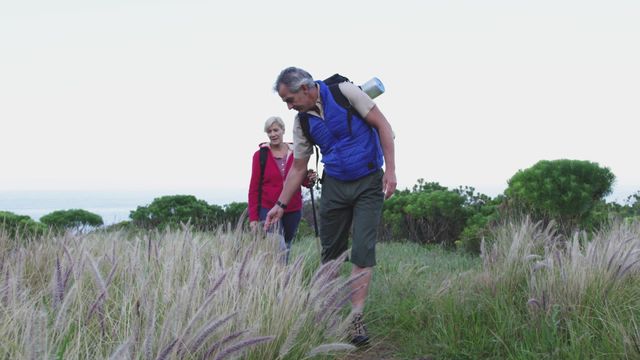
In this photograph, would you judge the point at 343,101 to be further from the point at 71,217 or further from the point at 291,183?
the point at 71,217

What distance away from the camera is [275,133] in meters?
6.82

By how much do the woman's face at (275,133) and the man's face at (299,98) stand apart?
163 cm

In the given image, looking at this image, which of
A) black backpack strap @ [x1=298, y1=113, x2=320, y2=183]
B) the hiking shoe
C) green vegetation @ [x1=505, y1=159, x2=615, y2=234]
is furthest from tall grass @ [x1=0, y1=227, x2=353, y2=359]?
green vegetation @ [x1=505, y1=159, x2=615, y2=234]

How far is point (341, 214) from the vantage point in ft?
18.0

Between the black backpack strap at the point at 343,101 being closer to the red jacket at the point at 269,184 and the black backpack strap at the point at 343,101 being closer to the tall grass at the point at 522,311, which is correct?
the tall grass at the point at 522,311

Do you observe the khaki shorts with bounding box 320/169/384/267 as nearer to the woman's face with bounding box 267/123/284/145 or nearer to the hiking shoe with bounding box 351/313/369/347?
the hiking shoe with bounding box 351/313/369/347

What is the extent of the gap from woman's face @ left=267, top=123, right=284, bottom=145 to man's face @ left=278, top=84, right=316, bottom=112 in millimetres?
1634

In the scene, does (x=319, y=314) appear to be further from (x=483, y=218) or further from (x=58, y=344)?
(x=483, y=218)

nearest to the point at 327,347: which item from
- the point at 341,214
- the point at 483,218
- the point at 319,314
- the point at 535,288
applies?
the point at 319,314

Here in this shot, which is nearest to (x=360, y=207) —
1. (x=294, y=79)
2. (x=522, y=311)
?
(x=294, y=79)

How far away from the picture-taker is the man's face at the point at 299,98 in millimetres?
5070

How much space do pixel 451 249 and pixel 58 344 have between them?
9302 millimetres

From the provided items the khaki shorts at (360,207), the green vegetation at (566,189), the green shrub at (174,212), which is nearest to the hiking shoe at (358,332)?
the khaki shorts at (360,207)

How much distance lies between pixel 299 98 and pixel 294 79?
0.14 m
